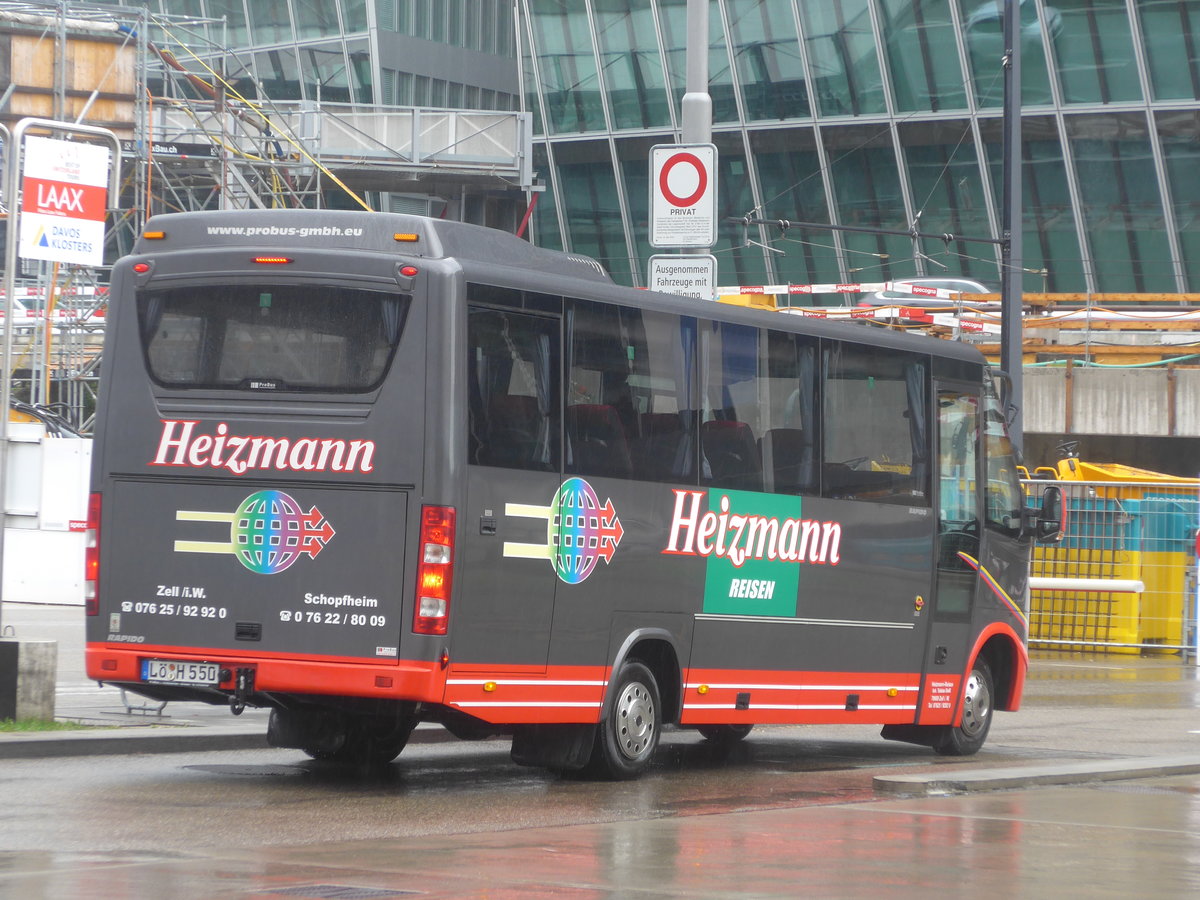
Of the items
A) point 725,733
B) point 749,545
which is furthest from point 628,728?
point 725,733

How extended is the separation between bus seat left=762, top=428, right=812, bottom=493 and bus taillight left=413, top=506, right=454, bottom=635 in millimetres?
3085

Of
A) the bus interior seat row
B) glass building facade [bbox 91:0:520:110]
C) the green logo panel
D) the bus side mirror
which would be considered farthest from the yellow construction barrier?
glass building facade [bbox 91:0:520:110]

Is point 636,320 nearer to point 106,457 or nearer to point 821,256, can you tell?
point 106,457

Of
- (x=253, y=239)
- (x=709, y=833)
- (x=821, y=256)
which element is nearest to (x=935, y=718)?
(x=709, y=833)

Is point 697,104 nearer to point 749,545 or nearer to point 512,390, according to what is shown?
point 749,545

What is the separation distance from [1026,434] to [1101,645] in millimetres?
5223

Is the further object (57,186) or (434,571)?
(57,186)

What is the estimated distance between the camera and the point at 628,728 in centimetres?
1185

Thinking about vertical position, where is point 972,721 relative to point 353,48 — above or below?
below

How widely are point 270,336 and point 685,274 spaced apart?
213 inches

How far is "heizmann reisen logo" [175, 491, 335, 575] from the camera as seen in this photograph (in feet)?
34.8

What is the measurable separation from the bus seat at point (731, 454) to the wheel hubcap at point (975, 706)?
309 cm

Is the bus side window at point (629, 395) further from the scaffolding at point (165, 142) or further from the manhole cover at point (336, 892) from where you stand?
the scaffolding at point (165, 142)

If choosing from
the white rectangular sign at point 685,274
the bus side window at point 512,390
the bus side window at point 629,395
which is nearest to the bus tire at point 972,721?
the white rectangular sign at point 685,274
